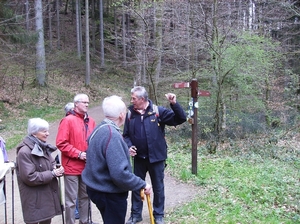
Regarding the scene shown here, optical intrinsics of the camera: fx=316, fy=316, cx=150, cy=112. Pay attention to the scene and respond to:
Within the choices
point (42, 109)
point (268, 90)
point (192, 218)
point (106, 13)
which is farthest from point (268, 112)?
point (106, 13)

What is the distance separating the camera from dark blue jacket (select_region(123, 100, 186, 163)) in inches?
169

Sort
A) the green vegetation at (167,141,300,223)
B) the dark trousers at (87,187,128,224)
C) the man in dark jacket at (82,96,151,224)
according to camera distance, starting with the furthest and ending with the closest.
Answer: the green vegetation at (167,141,300,223)
the dark trousers at (87,187,128,224)
the man in dark jacket at (82,96,151,224)

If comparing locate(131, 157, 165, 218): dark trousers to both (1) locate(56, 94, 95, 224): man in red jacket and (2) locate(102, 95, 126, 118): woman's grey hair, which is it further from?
(2) locate(102, 95, 126, 118): woman's grey hair

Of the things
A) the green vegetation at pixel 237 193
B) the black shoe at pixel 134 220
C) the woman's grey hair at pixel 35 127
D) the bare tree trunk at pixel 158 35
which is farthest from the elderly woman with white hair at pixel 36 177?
the bare tree trunk at pixel 158 35

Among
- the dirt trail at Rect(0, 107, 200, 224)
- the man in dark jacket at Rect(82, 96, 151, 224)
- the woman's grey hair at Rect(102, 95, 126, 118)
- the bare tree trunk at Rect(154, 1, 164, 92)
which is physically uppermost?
the bare tree trunk at Rect(154, 1, 164, 92)

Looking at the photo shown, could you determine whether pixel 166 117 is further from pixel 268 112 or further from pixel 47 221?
pixel 268 112

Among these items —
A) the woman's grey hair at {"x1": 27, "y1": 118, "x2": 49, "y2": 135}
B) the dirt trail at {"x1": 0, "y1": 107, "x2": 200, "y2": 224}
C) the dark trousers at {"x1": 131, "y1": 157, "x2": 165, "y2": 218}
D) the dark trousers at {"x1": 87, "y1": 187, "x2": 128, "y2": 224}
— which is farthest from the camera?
the dirt trail at {"x1": 0, "y1": 107, "x2": 200, "y2": 224}

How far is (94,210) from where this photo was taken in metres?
5.33

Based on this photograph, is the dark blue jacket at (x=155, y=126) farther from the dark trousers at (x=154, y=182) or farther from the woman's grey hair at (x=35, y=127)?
the woman's grey hair at (x=35, y=127)

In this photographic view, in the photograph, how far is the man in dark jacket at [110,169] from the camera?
9.19 feet

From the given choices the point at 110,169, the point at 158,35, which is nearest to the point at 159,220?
the point at 110,169

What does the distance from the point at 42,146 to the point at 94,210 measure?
2.14 meters

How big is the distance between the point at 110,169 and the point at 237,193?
3.41 meters

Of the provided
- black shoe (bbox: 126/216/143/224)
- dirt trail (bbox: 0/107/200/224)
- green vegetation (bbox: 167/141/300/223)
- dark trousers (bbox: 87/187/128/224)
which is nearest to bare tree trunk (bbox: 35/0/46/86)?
dirt trail (bbox: 0/107/200/224)
